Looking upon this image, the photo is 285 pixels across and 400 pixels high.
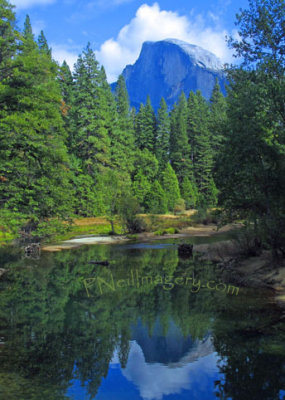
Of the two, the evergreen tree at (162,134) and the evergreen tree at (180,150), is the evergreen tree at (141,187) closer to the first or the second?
the evergreen tree at (180,150)

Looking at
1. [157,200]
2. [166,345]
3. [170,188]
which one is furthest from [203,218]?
[166,345]

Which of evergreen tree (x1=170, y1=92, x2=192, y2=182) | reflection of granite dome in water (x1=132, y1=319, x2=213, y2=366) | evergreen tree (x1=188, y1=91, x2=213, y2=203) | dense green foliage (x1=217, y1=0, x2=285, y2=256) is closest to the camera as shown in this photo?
reflection of granite dome in water (x1=132, y1=319, x2=213, y2=366)

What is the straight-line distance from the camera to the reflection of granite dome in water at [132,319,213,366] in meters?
11.2

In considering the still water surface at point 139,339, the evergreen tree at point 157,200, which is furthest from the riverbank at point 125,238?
the still water surface at point 139,339

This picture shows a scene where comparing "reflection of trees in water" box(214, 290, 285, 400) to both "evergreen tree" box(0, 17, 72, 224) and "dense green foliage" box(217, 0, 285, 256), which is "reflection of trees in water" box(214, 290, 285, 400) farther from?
"evergreen tree" box(0, 17, 72, 224)

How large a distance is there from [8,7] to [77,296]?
54.5ft

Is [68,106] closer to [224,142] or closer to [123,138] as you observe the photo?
[123,138]

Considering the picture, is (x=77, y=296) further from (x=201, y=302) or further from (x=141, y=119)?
(x=141, y=119)

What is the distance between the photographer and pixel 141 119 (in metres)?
90.4

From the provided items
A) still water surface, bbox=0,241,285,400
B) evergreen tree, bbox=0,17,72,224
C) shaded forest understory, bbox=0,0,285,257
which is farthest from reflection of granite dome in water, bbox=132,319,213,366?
evergreen tree, bbox=0,17,72,224

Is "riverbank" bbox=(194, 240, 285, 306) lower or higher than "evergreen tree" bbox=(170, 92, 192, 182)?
lower

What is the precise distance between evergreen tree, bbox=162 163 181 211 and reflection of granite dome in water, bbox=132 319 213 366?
5468cm

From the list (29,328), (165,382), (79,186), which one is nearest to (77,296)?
(29,328)

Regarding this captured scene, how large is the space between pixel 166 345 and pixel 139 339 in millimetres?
928
